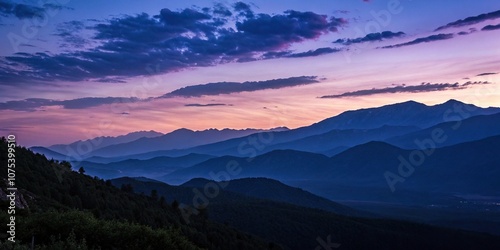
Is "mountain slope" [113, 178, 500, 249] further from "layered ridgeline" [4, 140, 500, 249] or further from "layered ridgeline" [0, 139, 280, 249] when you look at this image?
"layered ridgeline" [0, 139, 280, 249]

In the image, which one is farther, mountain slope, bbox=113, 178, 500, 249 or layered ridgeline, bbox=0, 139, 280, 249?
mountain slope, bbox=113, 178, 500, 249

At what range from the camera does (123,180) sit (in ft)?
553

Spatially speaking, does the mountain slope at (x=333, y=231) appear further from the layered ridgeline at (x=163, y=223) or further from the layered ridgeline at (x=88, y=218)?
the layered ridgeline at (x=88, y=218)

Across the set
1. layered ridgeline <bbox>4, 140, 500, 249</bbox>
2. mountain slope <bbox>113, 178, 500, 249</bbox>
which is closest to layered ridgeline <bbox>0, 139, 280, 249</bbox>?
layered ridgeline <bbox>4, 140, 500, 249</bbox>

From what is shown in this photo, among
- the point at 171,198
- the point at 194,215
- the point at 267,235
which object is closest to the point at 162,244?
the point at 194,215

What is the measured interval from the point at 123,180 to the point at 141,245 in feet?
488

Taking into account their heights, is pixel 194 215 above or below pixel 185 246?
below

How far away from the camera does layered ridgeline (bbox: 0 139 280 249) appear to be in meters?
25.1

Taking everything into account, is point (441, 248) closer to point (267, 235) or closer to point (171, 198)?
point (267, 235)

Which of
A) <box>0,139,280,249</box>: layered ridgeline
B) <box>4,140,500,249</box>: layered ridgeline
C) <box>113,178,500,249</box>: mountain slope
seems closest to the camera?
<box>0,139,280,249</box>: layered ridgeline

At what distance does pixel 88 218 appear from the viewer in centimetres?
2652

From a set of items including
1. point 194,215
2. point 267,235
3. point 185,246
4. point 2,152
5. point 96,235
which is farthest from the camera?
point 267,235

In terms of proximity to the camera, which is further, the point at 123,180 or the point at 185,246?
the point at 123,180

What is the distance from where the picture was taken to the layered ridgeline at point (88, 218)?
25.1 meters
